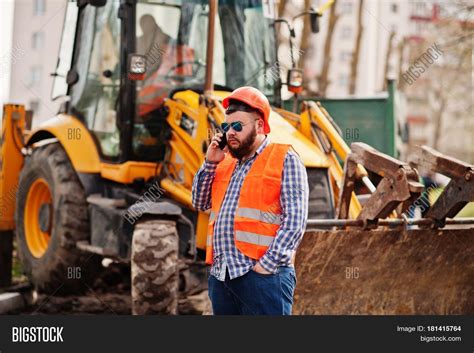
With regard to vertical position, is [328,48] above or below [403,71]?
above

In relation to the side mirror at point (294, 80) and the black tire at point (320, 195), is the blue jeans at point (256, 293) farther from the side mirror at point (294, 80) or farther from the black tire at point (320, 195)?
the side mirror at point (294, 80)

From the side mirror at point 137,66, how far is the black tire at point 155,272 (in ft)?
4.55

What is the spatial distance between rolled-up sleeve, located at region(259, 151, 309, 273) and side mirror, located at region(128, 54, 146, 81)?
120 inches

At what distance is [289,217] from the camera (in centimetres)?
464

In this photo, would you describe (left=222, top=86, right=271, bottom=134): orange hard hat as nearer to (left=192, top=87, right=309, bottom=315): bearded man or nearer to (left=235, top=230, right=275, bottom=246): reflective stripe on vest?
(left=192, top=87, right=309, bottom=315): bearded man

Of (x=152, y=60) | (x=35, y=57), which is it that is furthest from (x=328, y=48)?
(x=152, y=60)

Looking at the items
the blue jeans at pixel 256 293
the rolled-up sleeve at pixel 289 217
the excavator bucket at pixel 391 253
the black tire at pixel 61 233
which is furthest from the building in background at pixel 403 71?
the blue jeans at pixel 256 293

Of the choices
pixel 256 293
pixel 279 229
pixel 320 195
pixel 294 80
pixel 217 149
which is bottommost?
pixel 256 293

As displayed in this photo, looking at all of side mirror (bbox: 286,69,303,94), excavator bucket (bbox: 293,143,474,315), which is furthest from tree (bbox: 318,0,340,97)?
excavator bucket (bbox: 293,143,474,315)

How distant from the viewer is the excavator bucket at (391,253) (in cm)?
666

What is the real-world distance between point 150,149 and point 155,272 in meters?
1.59

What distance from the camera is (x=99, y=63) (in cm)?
841

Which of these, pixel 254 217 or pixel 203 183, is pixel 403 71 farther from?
pixel 254 217

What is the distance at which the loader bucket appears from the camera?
22.0 ft
